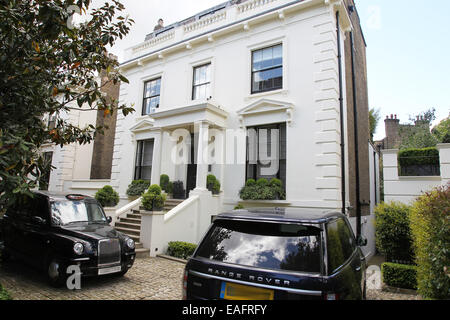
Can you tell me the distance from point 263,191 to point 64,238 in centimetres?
653

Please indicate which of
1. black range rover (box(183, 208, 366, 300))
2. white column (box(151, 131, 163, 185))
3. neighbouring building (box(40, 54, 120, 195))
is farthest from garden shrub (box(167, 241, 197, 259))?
neighbouring building (box(40, 54, 120, 195))

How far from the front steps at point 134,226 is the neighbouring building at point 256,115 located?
0.28 m

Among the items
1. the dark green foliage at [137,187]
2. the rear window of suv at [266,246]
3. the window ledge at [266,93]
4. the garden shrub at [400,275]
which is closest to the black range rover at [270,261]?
the rear window of suv at [266,246]

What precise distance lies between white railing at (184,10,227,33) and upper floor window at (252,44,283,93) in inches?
107

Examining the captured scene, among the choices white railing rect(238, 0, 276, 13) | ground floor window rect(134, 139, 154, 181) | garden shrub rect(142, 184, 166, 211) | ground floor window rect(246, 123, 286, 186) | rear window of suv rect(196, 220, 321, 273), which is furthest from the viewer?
ground floor window rect(134, 139, 154, 181)

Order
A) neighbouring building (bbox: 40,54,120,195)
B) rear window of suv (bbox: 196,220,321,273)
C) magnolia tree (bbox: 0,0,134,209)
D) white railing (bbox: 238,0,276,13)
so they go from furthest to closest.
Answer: neighbouring building (bbox: 40,54,120,195), white railing (bbox: 238,0,276,13), magnolia tree (bbox: 0,0,134,209), rear window of suv (bbox: 196,220,321,273)

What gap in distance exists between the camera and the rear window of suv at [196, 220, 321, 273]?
2.69 meters

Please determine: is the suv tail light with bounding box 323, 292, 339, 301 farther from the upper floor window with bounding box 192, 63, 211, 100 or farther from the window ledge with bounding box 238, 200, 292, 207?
the upper floor window with bounding box 192, 63, 211, 100

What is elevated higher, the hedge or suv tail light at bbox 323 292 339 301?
the hedge

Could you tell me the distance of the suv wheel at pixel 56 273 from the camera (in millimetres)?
5375

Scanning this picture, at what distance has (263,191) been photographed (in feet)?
32.9

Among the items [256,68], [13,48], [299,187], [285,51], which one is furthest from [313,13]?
[13,48]

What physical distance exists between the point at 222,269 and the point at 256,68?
34.0 ft

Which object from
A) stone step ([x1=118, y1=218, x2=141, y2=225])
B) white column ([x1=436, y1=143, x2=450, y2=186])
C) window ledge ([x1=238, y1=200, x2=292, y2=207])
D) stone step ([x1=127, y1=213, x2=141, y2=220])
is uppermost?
white column ([x1=436, y1=143, x2=450, y2=186])
